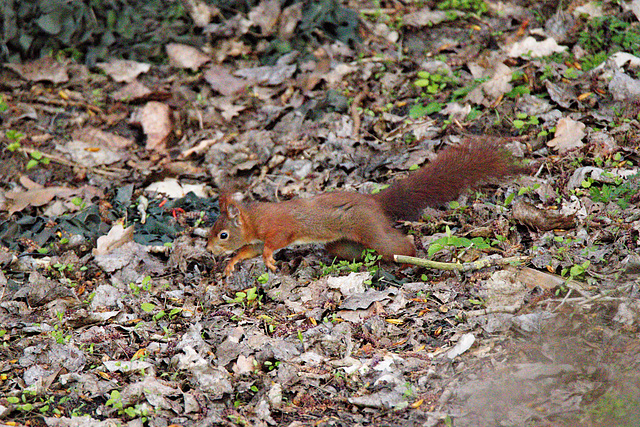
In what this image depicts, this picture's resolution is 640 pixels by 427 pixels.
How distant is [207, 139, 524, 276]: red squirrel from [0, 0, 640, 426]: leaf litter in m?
0.20

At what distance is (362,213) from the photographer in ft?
14.0

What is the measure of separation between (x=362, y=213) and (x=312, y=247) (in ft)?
2.52

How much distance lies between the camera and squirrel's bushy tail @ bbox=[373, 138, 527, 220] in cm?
430

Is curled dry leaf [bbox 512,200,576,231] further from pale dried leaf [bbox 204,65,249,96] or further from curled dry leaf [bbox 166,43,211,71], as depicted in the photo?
curled dry leaf [bbox 166,43,211,71]

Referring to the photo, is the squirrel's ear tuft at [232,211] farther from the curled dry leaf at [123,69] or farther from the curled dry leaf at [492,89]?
the curled dry leaf at [123,69]

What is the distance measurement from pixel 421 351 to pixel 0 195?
399 centimetres

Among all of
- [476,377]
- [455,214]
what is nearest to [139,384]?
[476,377]

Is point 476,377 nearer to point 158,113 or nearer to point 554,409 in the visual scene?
point 554,409

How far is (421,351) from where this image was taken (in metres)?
3.30

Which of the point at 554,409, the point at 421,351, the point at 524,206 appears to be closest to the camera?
the point at 554,409

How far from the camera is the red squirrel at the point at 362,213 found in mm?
4258

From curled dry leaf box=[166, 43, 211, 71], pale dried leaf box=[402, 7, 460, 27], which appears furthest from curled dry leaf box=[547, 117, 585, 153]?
curled dry leaf box=[166, 43, 211, 71]

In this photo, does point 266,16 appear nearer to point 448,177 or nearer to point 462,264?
point 448,177

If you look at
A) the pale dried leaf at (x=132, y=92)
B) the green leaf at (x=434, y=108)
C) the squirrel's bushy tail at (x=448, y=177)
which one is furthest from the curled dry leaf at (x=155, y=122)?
the squirrel's bushy tail at (x=448, y=177)
